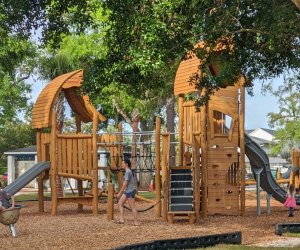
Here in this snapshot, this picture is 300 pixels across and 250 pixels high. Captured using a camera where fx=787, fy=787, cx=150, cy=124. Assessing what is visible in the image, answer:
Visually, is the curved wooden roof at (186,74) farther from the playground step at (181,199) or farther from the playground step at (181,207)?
the playground step at (181,207)

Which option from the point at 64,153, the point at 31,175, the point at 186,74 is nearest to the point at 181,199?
the point at 186,74

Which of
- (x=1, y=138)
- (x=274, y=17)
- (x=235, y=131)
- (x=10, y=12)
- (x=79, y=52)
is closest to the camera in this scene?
(x=274, y=17)

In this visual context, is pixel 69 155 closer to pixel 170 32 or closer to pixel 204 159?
pixel 204 159

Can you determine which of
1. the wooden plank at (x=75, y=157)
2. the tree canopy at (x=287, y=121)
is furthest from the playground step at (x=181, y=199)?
the tree canopy at (x=287, y=121)

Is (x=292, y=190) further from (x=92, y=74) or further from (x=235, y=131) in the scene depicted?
(x=92, y=74)

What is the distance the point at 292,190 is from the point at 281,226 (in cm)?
735

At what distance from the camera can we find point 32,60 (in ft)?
160

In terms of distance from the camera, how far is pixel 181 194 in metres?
21.0

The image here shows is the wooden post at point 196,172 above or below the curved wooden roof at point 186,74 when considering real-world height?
below

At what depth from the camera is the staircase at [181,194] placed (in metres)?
20.4

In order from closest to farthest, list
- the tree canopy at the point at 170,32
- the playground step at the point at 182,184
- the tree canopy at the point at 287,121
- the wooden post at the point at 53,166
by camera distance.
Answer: the tree canopy at the point at 170,32 < the playground step at the point at 182,184 < the wooden post at the point at 53,166 < the tree canopy at the point at 287,121

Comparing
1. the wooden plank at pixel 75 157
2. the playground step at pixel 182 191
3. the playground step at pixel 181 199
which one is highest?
the wooden plank at pixel 75 157

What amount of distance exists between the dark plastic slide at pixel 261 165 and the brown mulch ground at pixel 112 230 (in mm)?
1595

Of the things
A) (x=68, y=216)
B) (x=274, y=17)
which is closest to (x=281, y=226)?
(x=274, y=17)
